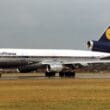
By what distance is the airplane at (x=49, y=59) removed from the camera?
2908 inches

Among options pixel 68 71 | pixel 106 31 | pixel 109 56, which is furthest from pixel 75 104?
pixel 106 31

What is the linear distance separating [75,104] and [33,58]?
48.2m

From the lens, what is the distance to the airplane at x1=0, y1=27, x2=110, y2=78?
73.9 metres

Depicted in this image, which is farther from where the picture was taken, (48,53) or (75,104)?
(48,53)

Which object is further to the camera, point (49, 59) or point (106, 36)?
point (106, 36)

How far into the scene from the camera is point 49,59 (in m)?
77.4

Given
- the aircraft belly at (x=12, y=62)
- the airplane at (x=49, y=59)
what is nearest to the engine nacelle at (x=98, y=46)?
the airplane at (x=49, y=59)

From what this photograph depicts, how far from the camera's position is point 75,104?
91.3 feet

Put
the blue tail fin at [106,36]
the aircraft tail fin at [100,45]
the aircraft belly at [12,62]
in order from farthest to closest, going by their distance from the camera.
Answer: the blue tail fin at [106,36]
the aircraft tail fin at [100,45]
the aircraft belly at [12,62]

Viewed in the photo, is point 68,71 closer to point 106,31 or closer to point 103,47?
point 103,47

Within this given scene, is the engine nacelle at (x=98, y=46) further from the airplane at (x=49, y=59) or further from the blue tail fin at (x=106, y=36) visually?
the airplane at (x=49, y=59)

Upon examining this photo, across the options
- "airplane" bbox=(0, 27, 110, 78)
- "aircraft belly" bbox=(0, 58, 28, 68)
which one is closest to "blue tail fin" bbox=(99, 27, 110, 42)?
"airplane" bbox=(0, 27, 110, 78)

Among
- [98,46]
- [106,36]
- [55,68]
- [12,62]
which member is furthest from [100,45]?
[12,62]

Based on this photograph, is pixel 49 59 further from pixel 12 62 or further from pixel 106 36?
pixel 106 36
